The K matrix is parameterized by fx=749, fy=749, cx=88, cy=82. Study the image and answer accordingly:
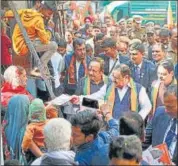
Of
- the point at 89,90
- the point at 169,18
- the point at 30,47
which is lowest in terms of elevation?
the point at 89,90

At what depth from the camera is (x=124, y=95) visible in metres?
5.24

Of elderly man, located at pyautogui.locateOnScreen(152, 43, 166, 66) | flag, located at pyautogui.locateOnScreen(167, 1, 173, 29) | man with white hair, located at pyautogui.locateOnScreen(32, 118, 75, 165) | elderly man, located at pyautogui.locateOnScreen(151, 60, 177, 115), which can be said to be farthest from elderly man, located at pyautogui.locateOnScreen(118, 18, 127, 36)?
man with white hair, located at pyautogui.locateOnScreen(32, 118, 75, 165)

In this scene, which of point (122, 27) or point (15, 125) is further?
point (122, 27)

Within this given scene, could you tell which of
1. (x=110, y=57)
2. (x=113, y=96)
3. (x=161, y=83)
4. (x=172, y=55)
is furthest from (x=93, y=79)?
(x=172, y=55)

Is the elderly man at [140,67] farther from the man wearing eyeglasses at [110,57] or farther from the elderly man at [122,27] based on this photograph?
the elderly man at [122,27]

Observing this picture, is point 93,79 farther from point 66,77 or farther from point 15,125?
point 15,125

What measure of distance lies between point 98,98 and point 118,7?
104cm

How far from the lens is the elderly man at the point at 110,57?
564 centimetres

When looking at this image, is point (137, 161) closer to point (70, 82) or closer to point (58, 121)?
point (58, 121)

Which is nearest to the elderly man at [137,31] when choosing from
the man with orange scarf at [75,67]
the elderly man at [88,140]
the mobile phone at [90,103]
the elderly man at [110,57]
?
the elderly man at [110,57]

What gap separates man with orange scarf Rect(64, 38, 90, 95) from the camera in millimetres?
5746

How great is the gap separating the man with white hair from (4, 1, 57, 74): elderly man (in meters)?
1.60

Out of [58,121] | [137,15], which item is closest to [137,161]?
[58,121]

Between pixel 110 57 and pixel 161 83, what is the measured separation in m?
0.65
